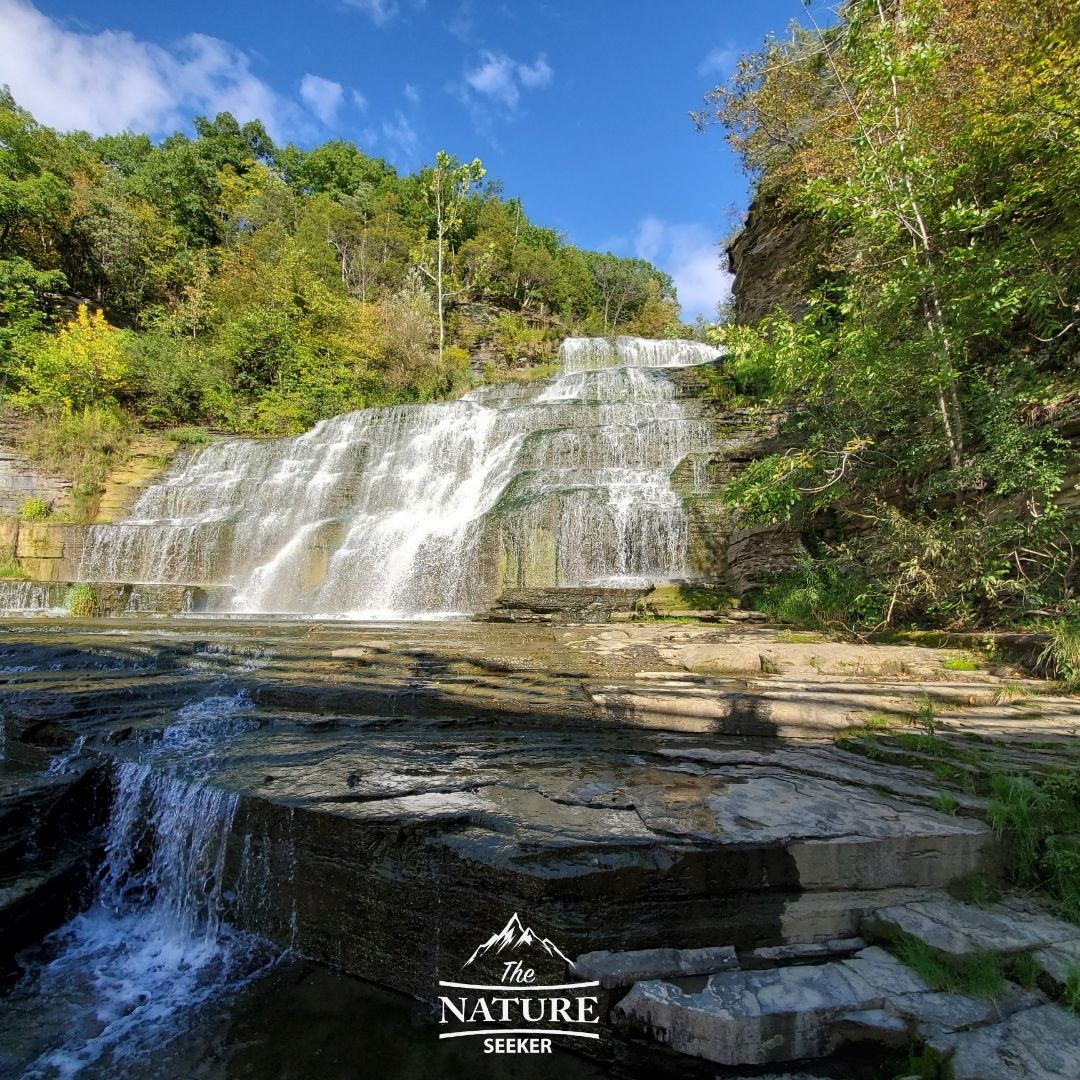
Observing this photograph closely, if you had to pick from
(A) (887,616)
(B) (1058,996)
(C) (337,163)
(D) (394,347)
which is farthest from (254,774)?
(C) (337,163)

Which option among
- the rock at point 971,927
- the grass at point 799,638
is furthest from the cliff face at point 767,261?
the rock at point 971,927

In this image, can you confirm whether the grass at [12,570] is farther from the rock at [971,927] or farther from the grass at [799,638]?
the rock at [971,927]

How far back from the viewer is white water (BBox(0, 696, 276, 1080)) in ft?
7.29

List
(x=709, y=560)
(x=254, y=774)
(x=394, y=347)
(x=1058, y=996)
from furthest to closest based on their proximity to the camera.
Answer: (x=394, y=347), (x=709, y=560), (x=254, y=774), (x=1058, y=996)

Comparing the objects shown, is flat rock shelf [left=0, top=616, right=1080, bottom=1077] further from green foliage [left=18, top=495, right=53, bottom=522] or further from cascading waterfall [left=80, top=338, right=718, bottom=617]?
green foliage [left=18, top=495, right=53, bottom=522]

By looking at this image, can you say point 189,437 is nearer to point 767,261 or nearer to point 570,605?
point 570,605

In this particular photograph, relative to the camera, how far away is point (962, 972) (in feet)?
6.22

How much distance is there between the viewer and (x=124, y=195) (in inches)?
976

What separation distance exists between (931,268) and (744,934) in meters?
6.21

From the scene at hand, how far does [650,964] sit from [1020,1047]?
1114 millimetres

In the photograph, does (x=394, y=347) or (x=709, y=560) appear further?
(x=394, y=347)

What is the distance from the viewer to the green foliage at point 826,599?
6.25m

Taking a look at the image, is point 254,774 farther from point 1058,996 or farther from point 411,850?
point 1058,996

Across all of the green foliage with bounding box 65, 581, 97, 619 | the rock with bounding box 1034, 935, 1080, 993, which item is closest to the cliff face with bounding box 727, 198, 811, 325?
the rock with bounding box 1034, 935, 1080, 993
